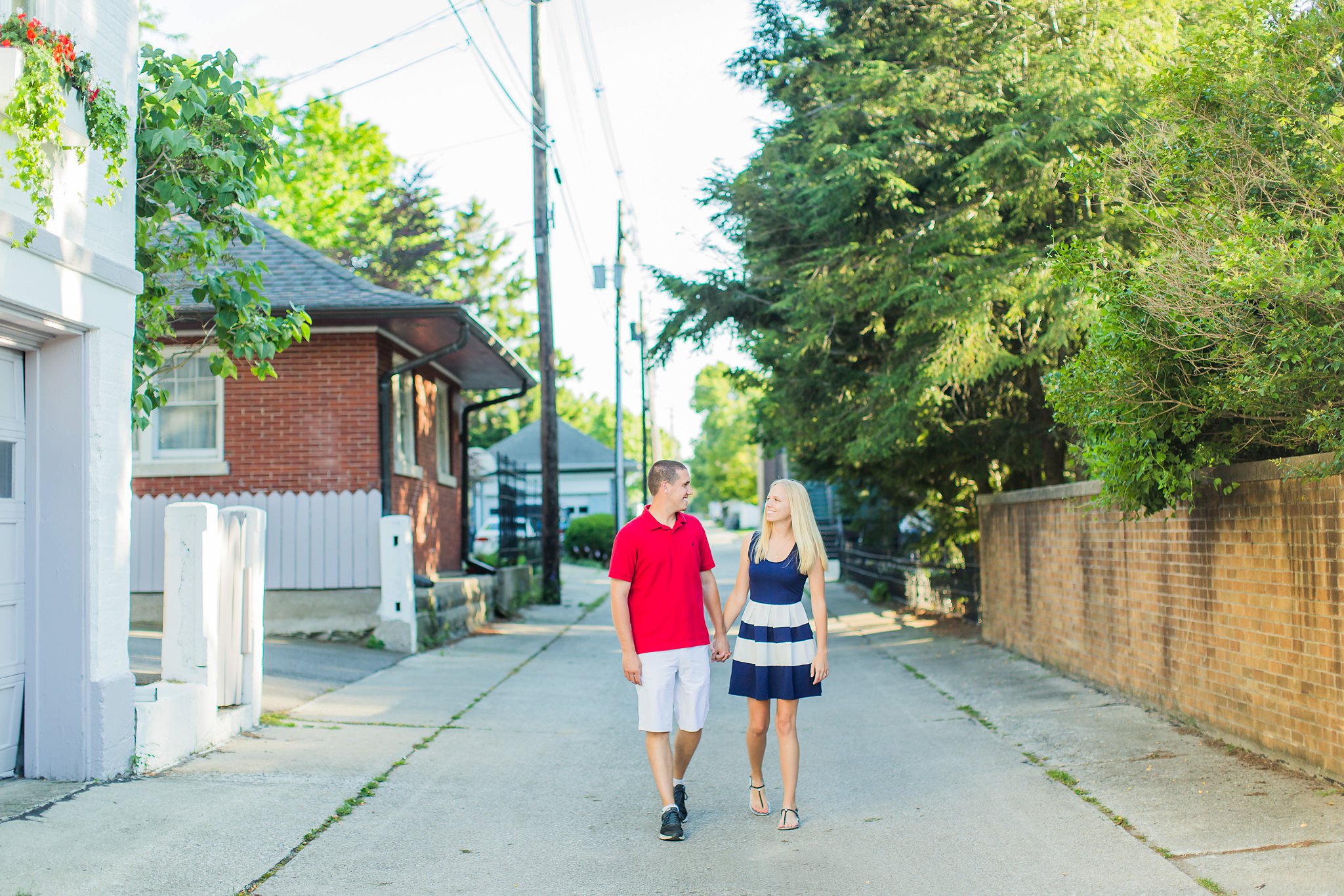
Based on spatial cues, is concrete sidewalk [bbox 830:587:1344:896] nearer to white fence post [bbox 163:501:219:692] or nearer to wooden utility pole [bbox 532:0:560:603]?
white fence post [bbox 163:501:219:692]

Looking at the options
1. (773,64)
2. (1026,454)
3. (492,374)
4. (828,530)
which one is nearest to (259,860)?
(1026,454)

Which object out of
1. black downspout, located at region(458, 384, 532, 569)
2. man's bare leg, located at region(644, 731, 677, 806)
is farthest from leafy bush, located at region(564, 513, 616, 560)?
man's bare leg, located at region(644, 731, 677, 806)

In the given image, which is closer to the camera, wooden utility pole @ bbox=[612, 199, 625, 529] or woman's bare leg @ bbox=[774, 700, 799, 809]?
woman's bare leg @ bbox=[774, 700, 799, 809]

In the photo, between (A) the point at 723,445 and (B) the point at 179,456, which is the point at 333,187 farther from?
(A) the point at 723,445

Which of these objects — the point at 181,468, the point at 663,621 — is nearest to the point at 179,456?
the point at 181,468

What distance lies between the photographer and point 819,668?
5.72 metres

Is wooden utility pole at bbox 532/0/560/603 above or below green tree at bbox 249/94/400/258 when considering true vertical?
below

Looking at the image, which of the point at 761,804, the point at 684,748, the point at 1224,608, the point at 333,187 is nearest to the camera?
the point at 684,748

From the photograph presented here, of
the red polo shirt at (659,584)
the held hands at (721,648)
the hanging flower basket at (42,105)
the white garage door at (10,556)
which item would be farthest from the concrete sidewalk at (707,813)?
the hanging flower basket at (42,105)

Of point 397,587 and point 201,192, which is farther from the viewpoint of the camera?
point 397,587

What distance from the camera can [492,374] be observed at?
65.2 ft

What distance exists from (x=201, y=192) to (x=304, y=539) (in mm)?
6989

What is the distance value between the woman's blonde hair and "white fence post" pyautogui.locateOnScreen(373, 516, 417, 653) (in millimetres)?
7863

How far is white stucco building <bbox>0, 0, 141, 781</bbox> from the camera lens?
6238 mm
